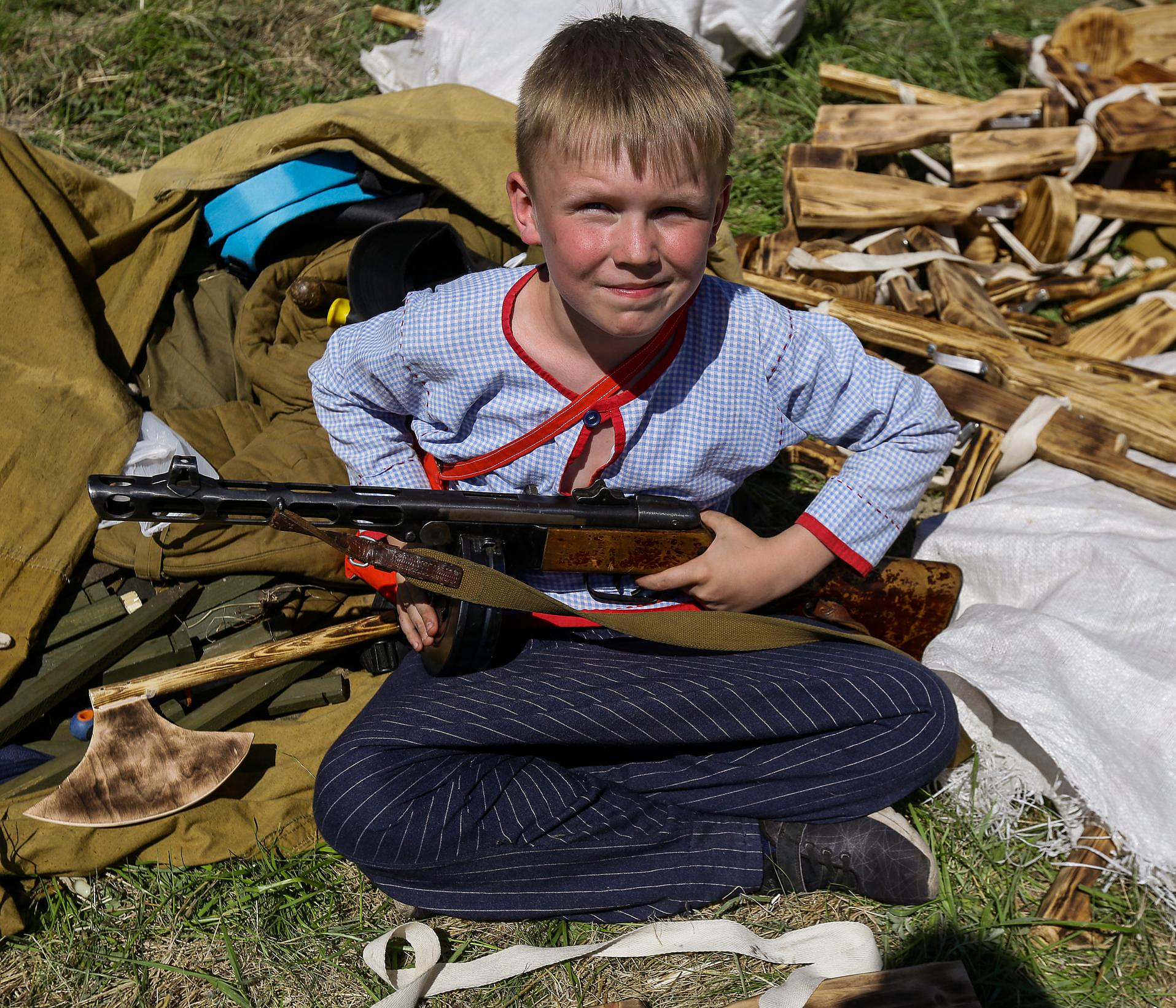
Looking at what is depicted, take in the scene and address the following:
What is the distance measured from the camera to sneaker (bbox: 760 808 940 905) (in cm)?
267

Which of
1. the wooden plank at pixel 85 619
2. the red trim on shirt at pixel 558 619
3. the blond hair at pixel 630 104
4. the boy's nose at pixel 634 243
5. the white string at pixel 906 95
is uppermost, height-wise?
the blond hair at pixel 630 104

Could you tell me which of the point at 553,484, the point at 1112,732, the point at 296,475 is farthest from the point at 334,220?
the point at 1112,732

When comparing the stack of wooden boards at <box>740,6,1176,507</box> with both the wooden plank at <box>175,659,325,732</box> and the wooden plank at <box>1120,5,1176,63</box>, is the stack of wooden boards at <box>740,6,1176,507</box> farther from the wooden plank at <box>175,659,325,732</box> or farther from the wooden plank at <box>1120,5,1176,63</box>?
the wooden plank at <box>175,659,325,732</box>

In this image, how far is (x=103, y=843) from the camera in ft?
8.99

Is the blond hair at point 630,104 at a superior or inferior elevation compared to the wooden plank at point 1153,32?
superior

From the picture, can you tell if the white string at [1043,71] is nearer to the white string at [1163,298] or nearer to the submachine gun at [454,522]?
the white string at [1163,298]

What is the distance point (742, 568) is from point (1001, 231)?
2.79 metres

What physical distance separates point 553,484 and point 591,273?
619mm

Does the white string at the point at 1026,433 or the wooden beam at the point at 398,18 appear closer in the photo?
the white string at the point at 1026,433

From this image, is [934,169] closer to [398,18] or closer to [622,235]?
[398,18]

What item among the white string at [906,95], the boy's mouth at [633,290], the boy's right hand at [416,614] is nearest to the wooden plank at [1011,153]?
the white string at [906,95]

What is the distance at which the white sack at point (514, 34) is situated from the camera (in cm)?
436

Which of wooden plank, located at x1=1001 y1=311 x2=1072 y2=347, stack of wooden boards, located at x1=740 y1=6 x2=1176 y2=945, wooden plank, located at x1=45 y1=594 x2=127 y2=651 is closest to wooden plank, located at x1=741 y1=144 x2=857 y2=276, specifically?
stack of wooden boards, located at x1=740 y1=6 x2=1176 y2=945

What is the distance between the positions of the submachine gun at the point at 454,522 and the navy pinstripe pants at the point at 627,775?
20 cm
